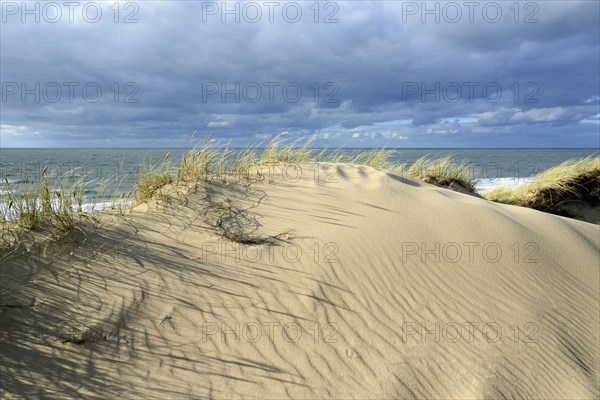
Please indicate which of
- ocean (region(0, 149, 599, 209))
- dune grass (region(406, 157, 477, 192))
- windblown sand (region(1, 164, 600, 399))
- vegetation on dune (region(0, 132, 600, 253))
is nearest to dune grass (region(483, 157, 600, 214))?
vegetation on dune (region(0, 132, 600, 253))

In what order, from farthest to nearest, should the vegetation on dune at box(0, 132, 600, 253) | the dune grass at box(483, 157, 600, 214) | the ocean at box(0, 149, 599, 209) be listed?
the dune grass at box(483, 157, 600, 214), the ocean at box(0, 149, 599, 209), the vegetation on dune at box(0, 132, 600, 253)

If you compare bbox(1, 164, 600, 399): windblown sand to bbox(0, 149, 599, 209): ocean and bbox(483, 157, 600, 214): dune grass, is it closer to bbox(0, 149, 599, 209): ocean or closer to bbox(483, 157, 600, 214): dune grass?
bbox(0, 149, 599, 209): ocean

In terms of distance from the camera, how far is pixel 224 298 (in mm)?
3236

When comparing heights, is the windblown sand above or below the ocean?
below

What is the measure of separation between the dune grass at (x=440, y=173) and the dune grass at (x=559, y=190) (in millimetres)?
889

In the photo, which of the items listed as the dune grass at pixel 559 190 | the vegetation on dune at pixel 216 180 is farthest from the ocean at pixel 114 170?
the dune grass at pixel 559 190

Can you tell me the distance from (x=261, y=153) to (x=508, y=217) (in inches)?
141

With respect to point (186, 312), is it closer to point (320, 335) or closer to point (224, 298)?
point (224, 298)

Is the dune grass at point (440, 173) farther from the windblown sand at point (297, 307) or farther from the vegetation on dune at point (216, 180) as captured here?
the windblown sand at point (297, 307)

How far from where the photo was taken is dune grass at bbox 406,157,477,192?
9.73 m

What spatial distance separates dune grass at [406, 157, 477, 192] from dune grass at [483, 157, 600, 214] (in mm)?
889

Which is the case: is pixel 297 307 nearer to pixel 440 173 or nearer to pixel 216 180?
pixel 216 180

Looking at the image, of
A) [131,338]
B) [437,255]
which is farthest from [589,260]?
[131,338]

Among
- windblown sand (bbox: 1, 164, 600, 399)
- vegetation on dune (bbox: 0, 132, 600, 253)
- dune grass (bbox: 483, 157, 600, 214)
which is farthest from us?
dune grass (bbox: 483, 157, 600, 214)
